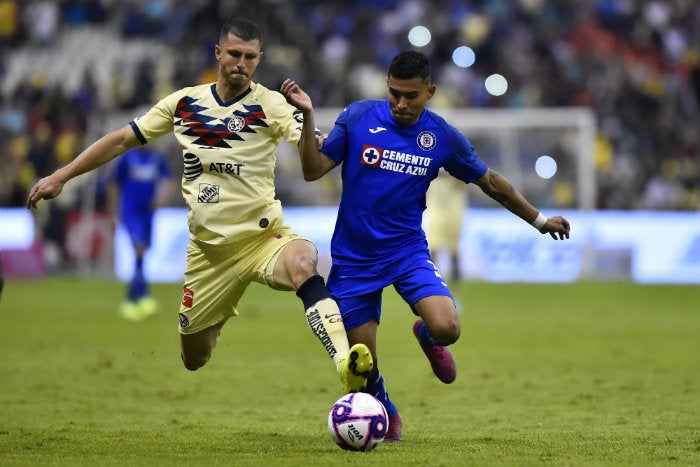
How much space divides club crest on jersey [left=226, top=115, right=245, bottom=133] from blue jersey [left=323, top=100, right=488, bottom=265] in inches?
28.2

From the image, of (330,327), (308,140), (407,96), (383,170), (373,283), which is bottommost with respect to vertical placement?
(330,327)

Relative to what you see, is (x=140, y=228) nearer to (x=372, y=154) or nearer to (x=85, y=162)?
(x=85, y=162)

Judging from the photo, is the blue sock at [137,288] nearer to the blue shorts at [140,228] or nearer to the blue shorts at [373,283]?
the blue shorts at [140,228]

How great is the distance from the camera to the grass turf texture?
7434 millimetres

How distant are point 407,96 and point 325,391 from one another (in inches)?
161

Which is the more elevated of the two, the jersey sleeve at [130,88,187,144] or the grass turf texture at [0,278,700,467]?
the jersey sleeve at [130,88,187,144]

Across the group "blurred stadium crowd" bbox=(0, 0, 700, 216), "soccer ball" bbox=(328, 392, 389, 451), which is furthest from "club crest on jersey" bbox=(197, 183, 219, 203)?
"blurred stadium crowd" bbox=(0, 0, 700, 216)

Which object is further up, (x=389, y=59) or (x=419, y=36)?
(x=419, y=36)

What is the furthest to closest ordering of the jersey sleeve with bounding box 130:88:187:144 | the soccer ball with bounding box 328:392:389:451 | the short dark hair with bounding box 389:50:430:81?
1. the jersey sleeve with bounding box 130:88:187:144
2. the short dark hair with bounding box 389:50:430:81
3. the soccer ball with bounding box 328:392:389:451

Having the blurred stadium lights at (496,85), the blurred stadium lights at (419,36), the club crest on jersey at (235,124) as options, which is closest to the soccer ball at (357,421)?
the club crest on jersey at (235,124)

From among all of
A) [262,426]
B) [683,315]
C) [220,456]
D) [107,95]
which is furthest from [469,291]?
[220,456]

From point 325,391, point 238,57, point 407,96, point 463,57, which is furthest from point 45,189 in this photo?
point 463,57

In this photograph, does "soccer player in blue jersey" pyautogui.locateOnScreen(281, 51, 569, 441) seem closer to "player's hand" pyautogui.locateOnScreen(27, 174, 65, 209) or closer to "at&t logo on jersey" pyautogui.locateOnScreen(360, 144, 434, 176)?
"at&t logo on jersey" pyautogui.locateOnScreen(360, 144, 434, 176)

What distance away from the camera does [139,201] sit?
17.8 m
